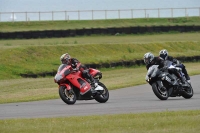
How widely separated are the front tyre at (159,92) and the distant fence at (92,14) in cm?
5549

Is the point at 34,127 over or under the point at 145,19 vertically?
under

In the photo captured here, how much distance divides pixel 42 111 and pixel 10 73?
1989 centimetres

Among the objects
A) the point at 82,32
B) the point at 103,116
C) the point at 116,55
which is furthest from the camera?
the point at 82,32

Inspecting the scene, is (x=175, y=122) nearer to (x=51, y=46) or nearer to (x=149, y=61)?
(x=149, y=61)

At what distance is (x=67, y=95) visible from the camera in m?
19.0

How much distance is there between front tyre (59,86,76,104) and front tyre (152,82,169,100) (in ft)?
7.22

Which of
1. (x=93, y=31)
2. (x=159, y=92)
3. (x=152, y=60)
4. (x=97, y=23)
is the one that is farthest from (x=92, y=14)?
(x=159, y=92)

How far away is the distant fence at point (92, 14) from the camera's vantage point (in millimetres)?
77188

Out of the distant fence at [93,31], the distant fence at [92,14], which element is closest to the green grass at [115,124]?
the distant fence at [93,31]

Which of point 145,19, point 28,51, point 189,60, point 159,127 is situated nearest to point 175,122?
point 159,127

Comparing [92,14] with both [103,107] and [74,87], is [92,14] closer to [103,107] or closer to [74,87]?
[74,87]

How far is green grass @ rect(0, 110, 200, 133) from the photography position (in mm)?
12227

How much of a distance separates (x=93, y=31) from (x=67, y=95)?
39.6m

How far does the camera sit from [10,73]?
36594mm
